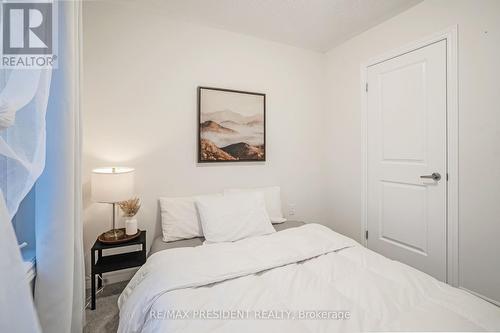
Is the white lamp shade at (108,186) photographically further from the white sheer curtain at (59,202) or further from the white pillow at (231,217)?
the white sheer curtain at (59,202)

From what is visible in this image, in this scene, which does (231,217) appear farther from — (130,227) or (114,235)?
(114,235)

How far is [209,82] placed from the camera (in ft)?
8.07

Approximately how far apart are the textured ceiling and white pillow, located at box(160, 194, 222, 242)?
5.69 ft

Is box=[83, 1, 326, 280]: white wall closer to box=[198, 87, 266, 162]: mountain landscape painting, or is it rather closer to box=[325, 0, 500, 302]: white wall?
box=[198, 87, 266, 162]: mountain landscape painting

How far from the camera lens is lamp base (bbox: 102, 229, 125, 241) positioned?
6.15 ft

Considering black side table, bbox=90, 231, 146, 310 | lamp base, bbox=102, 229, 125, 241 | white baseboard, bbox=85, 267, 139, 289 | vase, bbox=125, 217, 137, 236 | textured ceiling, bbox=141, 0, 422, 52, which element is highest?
textured ceiling, bbox=141, 0, 422, 52

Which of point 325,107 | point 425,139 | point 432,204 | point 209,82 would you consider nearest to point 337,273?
point 432,204

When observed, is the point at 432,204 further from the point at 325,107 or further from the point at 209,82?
the point at 209,82

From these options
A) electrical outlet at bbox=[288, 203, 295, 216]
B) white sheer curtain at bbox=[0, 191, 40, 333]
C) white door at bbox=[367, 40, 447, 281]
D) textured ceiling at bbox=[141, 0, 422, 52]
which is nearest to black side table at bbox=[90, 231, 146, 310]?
white sheer curtain at bbox=[0, 191, 40, 333]

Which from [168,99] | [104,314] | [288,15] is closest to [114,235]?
[104,314]

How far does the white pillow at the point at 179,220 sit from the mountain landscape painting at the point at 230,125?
51cm

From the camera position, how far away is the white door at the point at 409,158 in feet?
6.61

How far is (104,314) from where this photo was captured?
1741 mm

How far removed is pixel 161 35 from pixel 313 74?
183 centimetres
